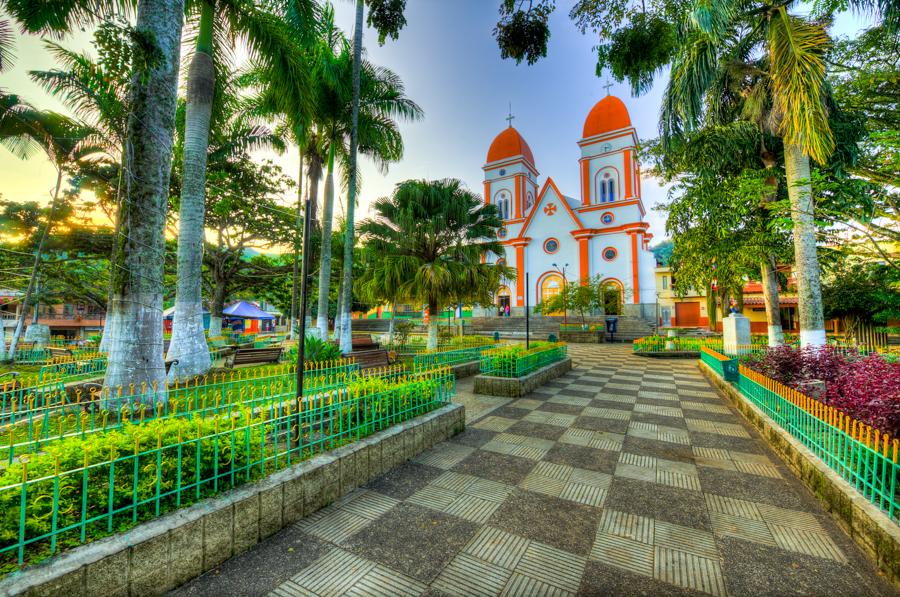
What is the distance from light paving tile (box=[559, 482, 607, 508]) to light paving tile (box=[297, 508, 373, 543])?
202cm

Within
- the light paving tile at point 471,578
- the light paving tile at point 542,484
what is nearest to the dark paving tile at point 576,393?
the light paving tile at point 542,484

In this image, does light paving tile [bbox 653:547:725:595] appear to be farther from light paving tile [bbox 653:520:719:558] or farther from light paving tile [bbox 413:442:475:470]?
light paving tile [bbox 413:442:475:470]

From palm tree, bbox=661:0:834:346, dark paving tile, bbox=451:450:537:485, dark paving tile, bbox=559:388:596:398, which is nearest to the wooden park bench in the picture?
dark paving tile, bbox=451:450:537:485

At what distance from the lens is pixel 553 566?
8.52 ft

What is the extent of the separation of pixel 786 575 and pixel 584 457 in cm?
225

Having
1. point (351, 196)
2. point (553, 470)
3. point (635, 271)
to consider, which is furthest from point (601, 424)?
point (635, 271)

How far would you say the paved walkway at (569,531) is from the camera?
2.41 m

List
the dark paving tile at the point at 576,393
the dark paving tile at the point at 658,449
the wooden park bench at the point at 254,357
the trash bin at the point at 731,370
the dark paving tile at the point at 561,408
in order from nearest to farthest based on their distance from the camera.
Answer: the dark paving tile at the point at 658,449 → the dark paving tile at the point at 561,408 → the trash bin at the point at 731,370 → the dark paving tile at the point at 576,393 → the wooden park bench at the point at 254,357

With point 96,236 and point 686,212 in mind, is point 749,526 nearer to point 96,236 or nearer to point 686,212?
point 686,212

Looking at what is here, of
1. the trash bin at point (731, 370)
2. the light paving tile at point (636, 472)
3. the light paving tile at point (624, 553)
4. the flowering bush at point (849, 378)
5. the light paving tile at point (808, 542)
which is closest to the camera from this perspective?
the light paving tile at point (624, 553)

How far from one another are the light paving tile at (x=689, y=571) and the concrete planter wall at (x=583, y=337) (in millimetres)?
22642

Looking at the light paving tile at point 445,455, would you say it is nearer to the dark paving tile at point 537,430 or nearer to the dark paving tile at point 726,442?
the dark paving tile at point 537,430

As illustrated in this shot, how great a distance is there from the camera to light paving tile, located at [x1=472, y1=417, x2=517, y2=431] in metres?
5.79

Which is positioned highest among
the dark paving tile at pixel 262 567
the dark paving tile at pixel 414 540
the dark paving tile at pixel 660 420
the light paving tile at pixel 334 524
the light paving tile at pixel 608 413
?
the dark paving tile at pixel 262 567
